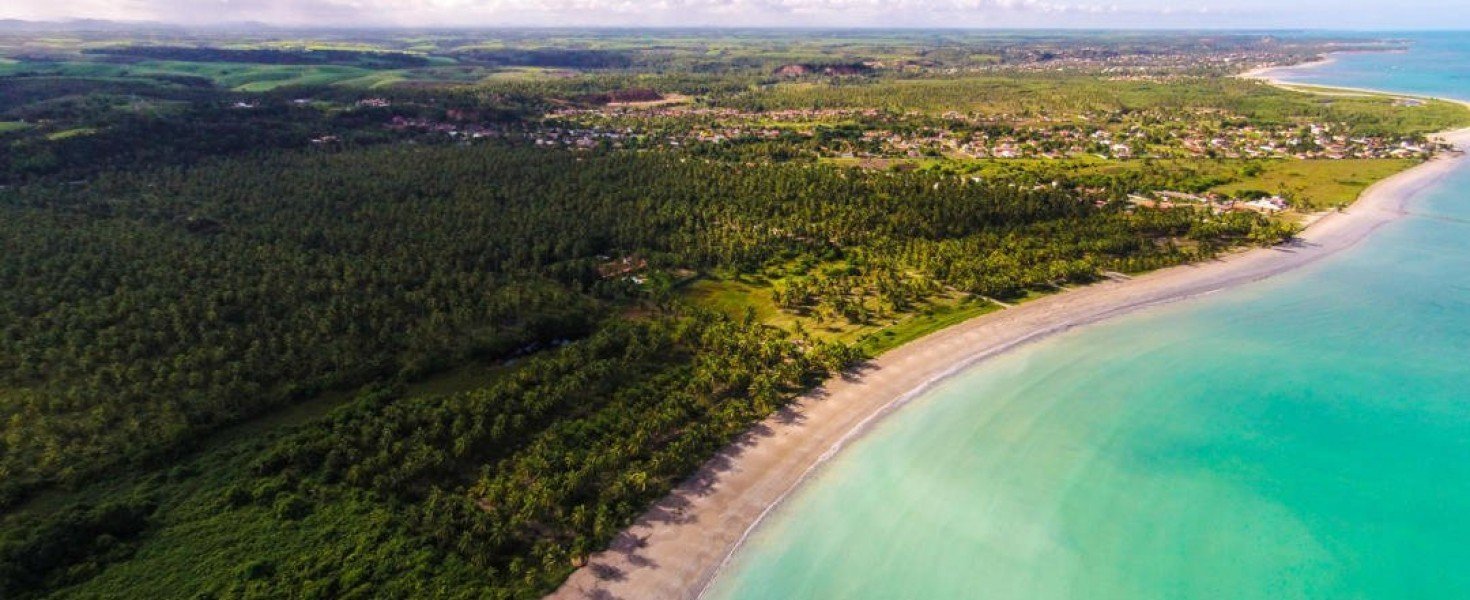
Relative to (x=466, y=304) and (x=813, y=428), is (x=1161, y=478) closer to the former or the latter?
(x=813, y=428)

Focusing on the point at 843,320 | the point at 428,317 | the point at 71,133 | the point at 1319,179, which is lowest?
the point at 843,320

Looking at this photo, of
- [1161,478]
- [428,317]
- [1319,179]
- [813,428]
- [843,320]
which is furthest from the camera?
[1319,179]

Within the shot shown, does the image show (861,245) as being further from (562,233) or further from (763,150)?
(763,150)

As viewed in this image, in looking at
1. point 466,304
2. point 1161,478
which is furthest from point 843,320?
point 466,304

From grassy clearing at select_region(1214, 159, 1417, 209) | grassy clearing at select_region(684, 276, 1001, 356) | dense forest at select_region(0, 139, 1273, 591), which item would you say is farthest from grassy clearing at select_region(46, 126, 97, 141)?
grassy clearing at select_region(1214, 159, 1417, 209)

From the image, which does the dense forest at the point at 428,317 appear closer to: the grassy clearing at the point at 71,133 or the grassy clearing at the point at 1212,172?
the grassy clearing at the point at 71,133

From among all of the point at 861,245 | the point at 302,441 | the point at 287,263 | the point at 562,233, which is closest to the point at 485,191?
the point at 562,233
